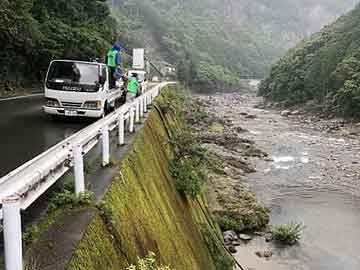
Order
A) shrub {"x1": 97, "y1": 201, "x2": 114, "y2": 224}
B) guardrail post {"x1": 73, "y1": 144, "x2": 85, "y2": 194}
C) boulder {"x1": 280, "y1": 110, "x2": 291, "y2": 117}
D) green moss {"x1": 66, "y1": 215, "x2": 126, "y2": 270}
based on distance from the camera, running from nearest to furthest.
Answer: green moss {"x1": 66, "y1": 215, "x2": 126, "y2": 270}
shrub {"x1": 97, "y1": 201, "x2": 114, "y2": 224}
guardrail post {"x1": 73, "y1": 144, "x2": 85, "y2": 194}
boulder {"x1": 280, "y1": 110, "x2": 291, "y2": 117}

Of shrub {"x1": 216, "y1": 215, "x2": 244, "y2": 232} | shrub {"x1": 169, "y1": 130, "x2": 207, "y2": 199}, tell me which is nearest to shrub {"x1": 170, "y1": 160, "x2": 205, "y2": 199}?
shrub {"x1": 169, "y1": 130, "x2": 207, "y2": 199}

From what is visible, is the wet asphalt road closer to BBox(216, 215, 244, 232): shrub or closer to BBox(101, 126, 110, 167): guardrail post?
BBox(101, 126, 110, 167): guardrail post

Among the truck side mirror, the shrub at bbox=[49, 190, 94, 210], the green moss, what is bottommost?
the green moss

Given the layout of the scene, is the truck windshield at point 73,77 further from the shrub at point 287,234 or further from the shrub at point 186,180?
the shrub at point 287,234

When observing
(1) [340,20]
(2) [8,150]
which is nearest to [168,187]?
(2) [8,150]

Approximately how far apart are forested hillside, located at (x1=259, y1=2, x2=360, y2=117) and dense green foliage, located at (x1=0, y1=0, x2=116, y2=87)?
35.0m

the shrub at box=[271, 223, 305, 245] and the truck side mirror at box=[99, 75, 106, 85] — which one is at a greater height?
the truck side mirror at box=[99, 75, 106, 85]

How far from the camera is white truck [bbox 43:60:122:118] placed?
12453mm

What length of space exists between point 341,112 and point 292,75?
76.5ft

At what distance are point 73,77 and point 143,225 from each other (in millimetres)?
7726

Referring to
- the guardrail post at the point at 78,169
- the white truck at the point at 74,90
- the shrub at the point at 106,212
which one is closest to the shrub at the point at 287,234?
the white truck at the point at 74,90

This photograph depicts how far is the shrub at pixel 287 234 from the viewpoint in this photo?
16.5 m

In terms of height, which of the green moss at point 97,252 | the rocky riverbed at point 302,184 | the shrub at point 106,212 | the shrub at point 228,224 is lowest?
the rocky riverbed at point 302,184

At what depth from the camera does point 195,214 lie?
11688mm
